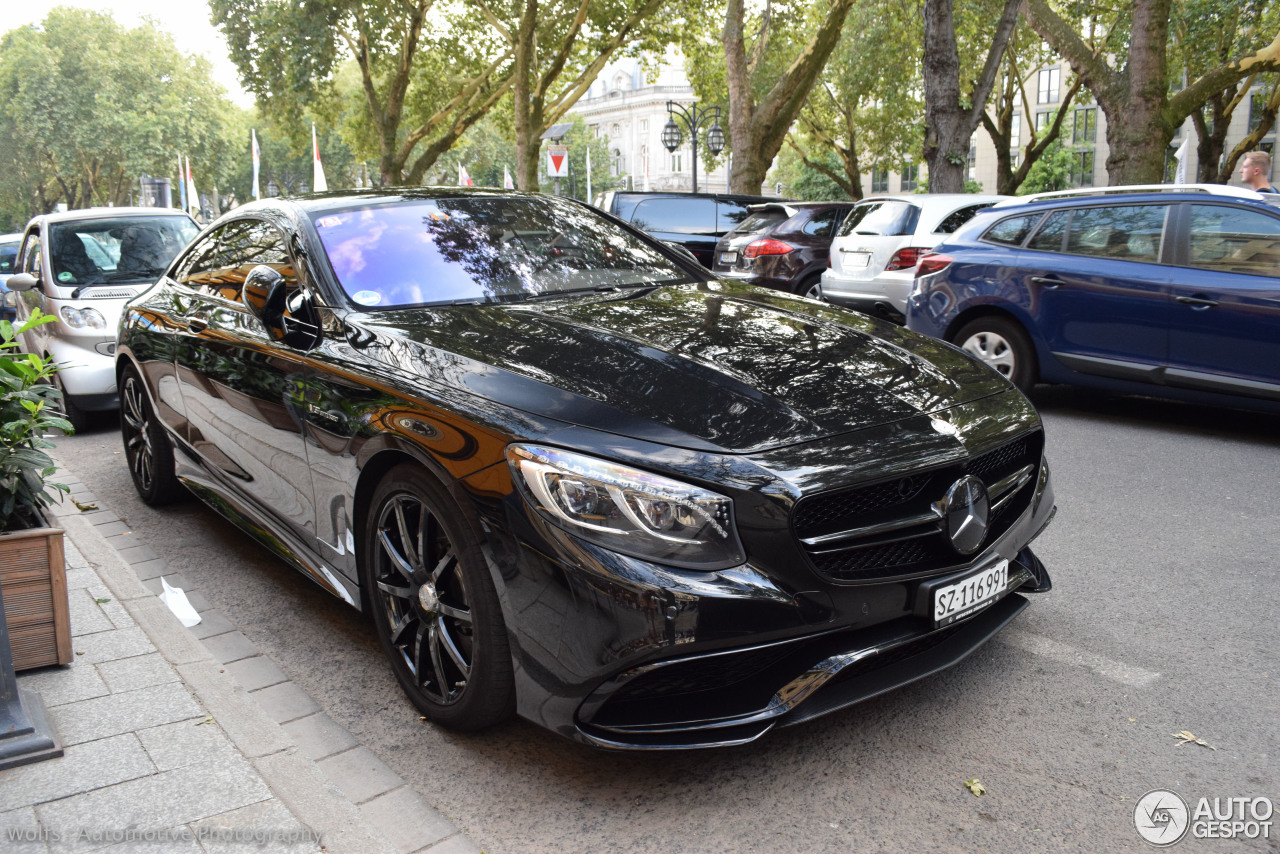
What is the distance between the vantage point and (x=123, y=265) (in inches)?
373

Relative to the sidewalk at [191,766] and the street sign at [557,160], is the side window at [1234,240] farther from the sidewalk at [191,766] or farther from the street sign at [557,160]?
the street sign at [557,160]

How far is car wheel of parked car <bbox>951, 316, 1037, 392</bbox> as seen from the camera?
7.77 m

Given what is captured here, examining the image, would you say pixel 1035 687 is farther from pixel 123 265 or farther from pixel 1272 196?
pixel 123 265

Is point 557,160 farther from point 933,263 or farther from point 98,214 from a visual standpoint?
point 933,263

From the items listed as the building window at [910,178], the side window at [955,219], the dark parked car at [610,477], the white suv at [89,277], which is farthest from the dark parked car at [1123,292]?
the building window at [910,178]

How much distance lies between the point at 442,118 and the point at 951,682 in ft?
109

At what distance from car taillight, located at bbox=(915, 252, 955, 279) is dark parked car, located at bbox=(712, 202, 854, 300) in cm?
398

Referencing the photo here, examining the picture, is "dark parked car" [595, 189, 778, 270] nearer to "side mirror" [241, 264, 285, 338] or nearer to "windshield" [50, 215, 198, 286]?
"windshield" [50, 215, 198, 286]

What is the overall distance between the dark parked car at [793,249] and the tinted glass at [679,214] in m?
2.01

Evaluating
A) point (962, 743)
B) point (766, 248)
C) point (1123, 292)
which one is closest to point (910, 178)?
point (766, 248)

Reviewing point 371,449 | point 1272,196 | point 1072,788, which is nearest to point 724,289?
point 371,449

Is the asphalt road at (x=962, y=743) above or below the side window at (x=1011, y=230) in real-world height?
below

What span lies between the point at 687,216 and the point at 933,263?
7434 mm

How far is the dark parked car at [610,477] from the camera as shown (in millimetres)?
2602
